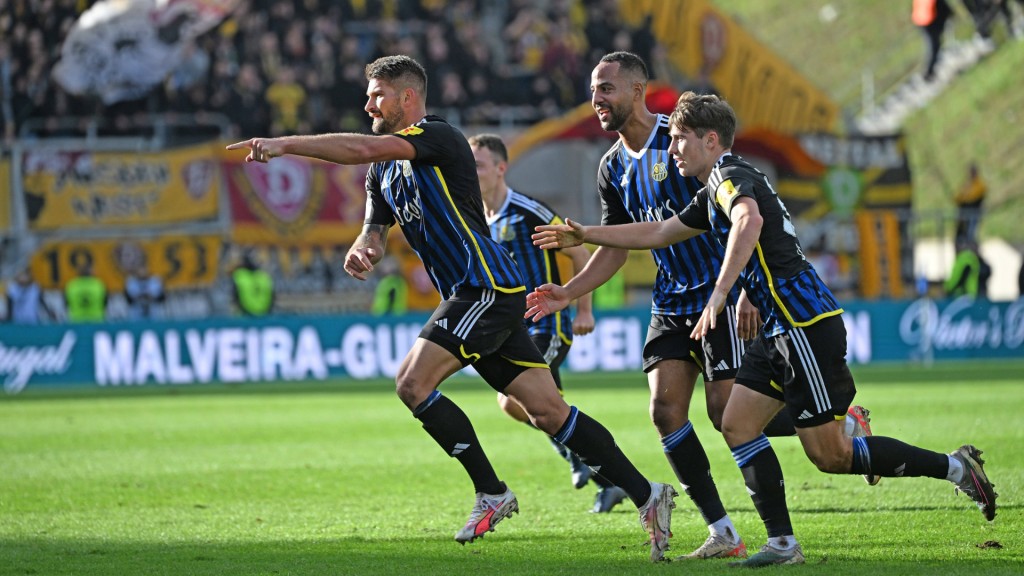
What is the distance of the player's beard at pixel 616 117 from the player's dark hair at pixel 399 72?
0.96 m

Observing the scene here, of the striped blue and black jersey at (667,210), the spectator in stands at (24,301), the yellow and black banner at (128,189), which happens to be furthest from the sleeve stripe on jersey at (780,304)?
the yellow and black banner at (128,189)

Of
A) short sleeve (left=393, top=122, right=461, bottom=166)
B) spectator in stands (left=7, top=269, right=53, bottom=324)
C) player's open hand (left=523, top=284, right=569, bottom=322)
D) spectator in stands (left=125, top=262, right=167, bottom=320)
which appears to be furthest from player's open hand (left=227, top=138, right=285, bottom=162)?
spectator in stands (left=125, top=262, right=167, bottom=320)

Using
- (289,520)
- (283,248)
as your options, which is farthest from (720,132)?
(283,248)

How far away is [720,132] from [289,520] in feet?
11.7

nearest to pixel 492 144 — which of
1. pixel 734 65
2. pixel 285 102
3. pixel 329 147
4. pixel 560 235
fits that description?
pixel 560 235

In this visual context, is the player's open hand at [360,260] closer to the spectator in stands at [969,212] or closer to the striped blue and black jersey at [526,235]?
the striped blue and black jersey at [526,235]

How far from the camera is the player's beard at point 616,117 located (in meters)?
7.09

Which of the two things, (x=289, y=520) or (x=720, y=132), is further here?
(x=289, y=520)

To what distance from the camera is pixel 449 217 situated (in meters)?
6.76

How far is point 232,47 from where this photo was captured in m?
27.7

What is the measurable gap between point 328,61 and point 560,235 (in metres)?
22.2

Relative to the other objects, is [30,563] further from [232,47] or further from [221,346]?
[232,47]

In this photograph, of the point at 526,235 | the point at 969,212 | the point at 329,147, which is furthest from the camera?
the point at 969,212

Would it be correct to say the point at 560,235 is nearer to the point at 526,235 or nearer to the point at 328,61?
the point at 526,235
